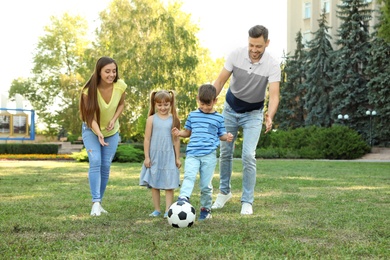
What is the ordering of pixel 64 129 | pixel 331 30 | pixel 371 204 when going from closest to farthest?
pixel 371 204
pixel 331 30
pixel 64 129

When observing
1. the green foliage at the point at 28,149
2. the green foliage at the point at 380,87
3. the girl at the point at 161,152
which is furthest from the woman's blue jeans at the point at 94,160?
the green foliage at the point at 380,87

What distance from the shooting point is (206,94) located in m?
6.25

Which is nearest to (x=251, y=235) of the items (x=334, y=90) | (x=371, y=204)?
(x=371, y=204)

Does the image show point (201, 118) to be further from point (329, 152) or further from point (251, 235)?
point (329, 152)

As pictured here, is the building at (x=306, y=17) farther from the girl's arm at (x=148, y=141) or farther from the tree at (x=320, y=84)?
the girl's arm at (x=148, y=141)

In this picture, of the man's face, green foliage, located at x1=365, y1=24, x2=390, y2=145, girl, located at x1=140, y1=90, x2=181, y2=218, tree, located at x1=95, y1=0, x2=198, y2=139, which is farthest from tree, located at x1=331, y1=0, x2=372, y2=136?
girl, located at x1=140, y1=90, x2=181, y2=218

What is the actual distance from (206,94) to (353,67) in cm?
3712

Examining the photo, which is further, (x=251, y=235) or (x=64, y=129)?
(x=64, y=129)

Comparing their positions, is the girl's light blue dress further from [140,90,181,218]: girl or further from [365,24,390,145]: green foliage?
[365,24,390,145]: green foliage

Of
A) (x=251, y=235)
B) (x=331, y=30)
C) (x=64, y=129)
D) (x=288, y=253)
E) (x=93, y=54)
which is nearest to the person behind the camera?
(x=288, y=253)

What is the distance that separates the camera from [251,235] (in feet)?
16.8

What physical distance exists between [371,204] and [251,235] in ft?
10.9

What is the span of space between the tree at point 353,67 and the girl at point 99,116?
115ft

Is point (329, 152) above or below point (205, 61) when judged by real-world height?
below
